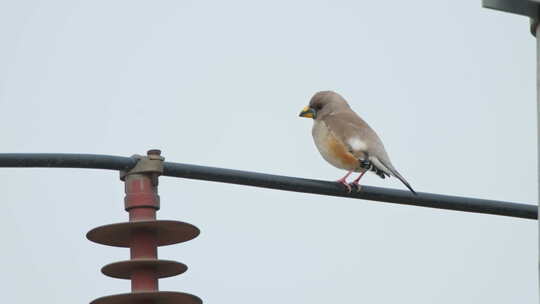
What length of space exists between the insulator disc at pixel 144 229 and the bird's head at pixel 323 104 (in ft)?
18.1

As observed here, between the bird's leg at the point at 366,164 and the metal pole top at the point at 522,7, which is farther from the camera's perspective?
the bird's leg at the point at 366,164

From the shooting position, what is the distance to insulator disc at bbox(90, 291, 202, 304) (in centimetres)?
434

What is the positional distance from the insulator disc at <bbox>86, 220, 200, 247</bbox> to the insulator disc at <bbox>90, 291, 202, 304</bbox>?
1.06 feet

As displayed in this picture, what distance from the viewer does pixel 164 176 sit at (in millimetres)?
5148

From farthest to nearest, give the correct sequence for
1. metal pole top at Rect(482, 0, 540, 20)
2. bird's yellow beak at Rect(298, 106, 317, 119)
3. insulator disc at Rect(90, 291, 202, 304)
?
bird's yellow beak at Rect(298, 106, 317, 119) → insulator disc at Rect(90, 291, 202, 304) → metal pole top at Rect(482, 0, 540, 20)

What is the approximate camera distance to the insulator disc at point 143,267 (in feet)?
14.8

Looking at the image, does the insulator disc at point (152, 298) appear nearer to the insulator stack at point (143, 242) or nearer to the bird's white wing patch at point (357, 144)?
the insulator stack at point (143, 242)

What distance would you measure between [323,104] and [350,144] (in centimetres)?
148

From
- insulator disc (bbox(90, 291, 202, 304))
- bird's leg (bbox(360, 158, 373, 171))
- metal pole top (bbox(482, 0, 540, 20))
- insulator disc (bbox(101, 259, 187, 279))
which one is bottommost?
insulator disc (bbox(90, 291, 202, 304))

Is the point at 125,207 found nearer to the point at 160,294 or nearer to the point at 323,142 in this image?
the point at 160,294

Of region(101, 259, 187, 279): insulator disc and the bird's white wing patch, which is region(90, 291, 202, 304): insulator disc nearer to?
region(101, 259, 187, 279): insulator disc

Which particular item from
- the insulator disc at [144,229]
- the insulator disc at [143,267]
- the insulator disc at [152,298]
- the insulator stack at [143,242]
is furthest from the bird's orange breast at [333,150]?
the insulator disc at [152,298]

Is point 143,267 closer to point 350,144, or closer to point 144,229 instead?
point 144,229

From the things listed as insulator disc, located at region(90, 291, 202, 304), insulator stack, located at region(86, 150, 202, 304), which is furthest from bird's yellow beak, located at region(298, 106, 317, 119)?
insulator disc, located at region(90, 291, 202, 304)
